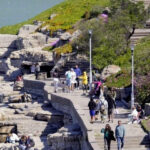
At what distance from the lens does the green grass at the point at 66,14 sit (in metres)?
58.8

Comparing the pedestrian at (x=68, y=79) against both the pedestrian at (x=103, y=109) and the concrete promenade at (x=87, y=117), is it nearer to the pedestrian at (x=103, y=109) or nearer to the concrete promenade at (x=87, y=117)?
the concrete promenade at (x=87, y=117)

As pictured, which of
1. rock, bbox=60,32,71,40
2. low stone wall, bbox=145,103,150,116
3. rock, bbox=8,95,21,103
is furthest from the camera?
rock, bbox=60,32,71,40

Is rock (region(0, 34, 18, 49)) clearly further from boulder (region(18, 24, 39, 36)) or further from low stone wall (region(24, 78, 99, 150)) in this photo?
low stone wall (region(24, 78, 99, 150))

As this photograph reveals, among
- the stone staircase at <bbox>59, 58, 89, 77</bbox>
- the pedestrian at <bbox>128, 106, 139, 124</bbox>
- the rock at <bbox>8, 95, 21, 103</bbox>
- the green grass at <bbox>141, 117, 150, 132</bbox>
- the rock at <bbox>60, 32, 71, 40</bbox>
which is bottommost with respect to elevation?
the rock at <bbox>8, 95, 21, 103</bbox>

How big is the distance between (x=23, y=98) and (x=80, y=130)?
39.2ft

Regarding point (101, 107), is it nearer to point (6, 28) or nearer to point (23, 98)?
point (23, 98)

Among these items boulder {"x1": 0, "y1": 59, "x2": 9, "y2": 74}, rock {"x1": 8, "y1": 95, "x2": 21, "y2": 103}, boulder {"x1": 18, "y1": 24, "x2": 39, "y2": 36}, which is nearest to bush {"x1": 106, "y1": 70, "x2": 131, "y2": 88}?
rock {"x1": 8, "y1": 95, "x2": 21, "y2": 103}

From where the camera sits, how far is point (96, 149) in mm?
24953

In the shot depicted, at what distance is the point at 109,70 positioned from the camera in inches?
1534

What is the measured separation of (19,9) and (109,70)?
3241 inches

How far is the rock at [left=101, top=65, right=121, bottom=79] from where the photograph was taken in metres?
38.3

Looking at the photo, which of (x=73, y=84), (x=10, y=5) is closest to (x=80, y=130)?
(x=73, y=84)

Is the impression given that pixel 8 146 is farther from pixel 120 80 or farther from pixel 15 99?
Result: pixel 15 99

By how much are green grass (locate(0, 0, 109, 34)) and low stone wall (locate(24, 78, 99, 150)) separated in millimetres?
14263
